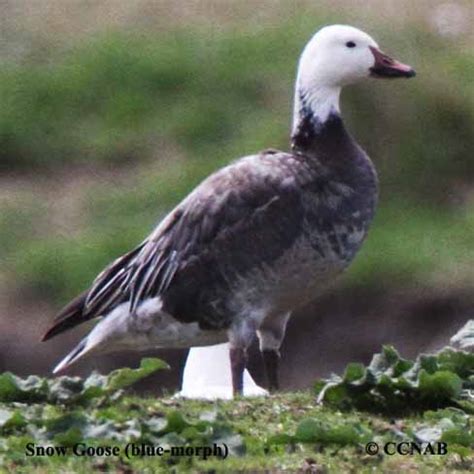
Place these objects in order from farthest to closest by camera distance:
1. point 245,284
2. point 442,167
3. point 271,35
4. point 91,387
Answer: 1. point 271,35
2. point 442,167
3. point 245,284
4. point 91,387

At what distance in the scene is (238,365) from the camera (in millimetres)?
10523

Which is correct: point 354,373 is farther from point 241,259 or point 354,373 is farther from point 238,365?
point 241,259

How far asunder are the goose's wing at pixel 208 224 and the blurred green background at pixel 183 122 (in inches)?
245

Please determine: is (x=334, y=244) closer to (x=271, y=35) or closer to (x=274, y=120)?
(x=274, y=120)

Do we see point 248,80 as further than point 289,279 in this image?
Yes

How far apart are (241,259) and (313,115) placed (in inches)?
39.7

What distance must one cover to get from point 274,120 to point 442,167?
4.68 ft

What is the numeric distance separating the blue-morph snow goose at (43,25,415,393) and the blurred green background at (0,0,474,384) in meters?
6.15

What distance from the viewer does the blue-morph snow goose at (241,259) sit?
10.6 m

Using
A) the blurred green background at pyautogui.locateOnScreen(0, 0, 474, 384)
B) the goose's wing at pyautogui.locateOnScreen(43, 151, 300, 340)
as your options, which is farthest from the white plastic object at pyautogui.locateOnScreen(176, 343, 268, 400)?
the blurred green background at pyautogui.locateOnScreen(0, 0, 474, 384)

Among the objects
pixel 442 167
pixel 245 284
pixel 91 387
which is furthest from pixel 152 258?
pixel 442 167

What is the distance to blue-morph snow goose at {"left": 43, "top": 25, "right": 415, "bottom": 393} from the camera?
34.8ft

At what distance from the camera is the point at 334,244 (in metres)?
10.7

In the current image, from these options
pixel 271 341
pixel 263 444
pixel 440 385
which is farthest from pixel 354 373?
pixel 271 341
